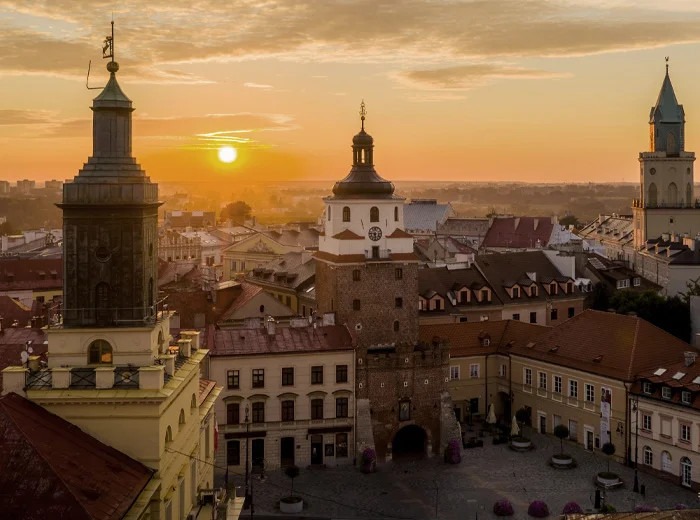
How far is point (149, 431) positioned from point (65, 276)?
4883mm

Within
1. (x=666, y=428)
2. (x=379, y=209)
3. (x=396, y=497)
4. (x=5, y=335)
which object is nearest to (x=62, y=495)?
(x=5, y=335)

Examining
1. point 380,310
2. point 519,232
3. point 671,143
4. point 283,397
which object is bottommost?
point 283,397

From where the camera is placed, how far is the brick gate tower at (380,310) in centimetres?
5518

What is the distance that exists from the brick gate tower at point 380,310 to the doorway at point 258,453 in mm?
5659

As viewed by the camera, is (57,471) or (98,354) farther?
(98,354)

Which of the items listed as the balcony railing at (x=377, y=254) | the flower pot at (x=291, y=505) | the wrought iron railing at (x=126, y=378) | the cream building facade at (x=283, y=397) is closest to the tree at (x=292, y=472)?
the cream building facade at (x=283, y=397)

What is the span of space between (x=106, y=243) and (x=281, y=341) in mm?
29578

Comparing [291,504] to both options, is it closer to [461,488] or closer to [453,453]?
[461,488]

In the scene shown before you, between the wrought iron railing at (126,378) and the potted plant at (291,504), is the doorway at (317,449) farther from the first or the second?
the wrought iron railing at (126,378)

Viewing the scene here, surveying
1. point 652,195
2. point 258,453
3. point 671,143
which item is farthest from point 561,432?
point 671,143

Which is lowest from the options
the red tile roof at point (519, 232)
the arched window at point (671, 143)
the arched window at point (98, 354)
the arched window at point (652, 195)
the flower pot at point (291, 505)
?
the flower pot at point (291, 505)

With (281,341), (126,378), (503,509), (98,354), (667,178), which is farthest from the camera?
(667,178)

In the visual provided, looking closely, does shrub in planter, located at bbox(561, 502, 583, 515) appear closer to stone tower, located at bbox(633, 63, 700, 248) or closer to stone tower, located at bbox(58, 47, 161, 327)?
stone tower, located at bbox(58, 47, 161, 327)

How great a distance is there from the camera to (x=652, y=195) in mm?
116188
